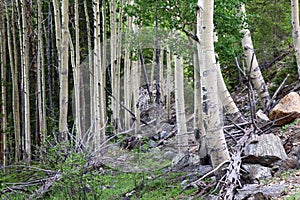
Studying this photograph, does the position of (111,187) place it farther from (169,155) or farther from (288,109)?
(288,109)

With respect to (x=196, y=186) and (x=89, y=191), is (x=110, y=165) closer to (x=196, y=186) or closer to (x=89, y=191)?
(x=89, y=191)

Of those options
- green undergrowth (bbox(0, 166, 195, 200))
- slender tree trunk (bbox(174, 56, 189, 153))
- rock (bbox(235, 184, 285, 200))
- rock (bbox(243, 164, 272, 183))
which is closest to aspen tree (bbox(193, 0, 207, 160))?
green undergrowth (bbox(0, 166, 195, 200))

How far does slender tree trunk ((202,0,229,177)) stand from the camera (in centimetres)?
485

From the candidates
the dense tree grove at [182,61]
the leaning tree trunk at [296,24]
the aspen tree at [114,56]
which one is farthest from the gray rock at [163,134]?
the leaning tree trunk at [296,24]

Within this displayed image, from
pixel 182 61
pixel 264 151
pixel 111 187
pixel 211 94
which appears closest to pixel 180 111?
pixel 182 61

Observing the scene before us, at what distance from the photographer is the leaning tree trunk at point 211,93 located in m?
4.85

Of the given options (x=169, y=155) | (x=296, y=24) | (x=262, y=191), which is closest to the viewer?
(x=262, y=191)

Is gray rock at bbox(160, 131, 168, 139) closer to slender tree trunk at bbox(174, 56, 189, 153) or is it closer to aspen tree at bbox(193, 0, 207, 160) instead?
slender tree trunk at bbox(174, 56, 189, 153)

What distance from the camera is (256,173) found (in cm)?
521

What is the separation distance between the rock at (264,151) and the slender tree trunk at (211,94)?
0.59 m

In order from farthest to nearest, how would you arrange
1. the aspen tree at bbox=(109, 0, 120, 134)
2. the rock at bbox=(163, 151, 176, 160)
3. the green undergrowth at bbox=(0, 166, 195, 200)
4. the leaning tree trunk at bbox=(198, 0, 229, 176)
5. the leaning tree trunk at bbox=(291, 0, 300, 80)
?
the aspen tree at bbox=(109, 0, 120, 134) < the rock at bbox=(163, 151, 176, 160) < the leaning tree trunk at bbox=(291, 0, 300, 80) < the green undergrowth at bbox=(0, 166, 195, 200) < the leaning tree trunk at bbox=(198, 0, 229, 176)

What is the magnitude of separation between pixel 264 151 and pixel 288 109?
6.91ft

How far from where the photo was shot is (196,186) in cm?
604

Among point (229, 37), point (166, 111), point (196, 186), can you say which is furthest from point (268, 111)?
point (166, 111)
